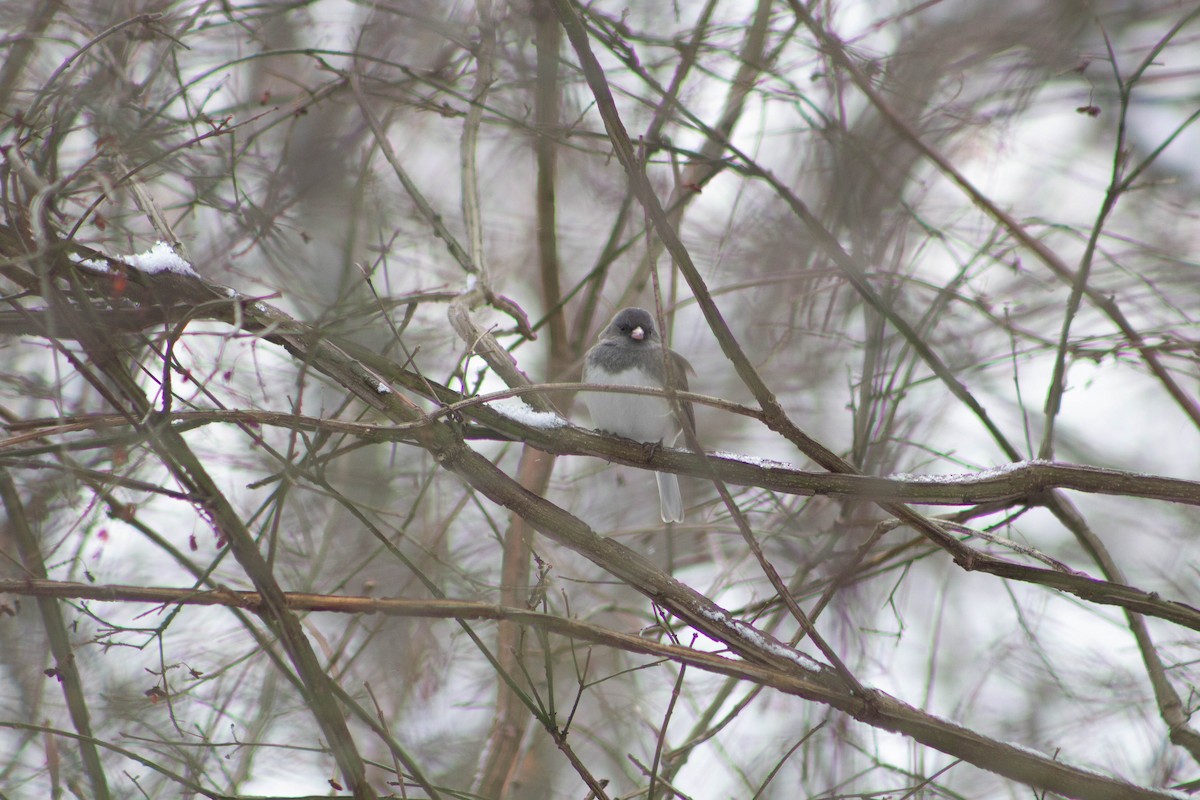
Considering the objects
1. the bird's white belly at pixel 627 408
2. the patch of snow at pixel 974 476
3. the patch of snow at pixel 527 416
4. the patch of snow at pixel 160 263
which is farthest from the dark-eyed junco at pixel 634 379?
the patch of snow at pixel 160 263

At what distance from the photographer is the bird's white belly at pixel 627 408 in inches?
142

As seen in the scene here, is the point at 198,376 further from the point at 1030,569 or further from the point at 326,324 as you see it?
the point at 1030,569

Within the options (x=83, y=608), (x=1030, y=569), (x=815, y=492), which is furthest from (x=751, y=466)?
(x=83, y=608)

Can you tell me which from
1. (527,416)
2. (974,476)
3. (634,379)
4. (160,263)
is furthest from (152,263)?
(974,476)

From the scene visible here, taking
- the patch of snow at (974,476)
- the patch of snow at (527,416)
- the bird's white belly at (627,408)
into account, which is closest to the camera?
the patch of snow at (974,476)

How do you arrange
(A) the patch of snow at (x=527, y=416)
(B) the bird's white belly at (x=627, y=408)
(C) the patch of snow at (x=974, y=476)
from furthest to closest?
1. (B) the bird's white belly at (x=627, y=408)
2. (A) the patch of snow at (x=527, y=416)
3. (C) the patch of snow at (x=974, y=476)

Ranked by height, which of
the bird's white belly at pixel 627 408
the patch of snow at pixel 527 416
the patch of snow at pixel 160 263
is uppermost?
the bird's white belly at pixel 627 408

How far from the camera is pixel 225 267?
3.25m

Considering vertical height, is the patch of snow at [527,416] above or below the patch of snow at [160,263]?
below

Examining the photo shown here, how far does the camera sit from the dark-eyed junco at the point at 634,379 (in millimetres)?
3619

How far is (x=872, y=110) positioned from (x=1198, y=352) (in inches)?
67.2

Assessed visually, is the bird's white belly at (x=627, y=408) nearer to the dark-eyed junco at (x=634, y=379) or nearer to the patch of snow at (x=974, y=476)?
the dark-eyed junco at (x=634, y=379)

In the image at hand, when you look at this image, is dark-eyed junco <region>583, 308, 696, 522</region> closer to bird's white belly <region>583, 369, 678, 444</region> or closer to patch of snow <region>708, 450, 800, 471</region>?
bird's white belly <region>583, 369, 678, 444</region>

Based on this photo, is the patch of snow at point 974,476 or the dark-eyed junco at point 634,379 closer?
the patch of snow at point 974,476
